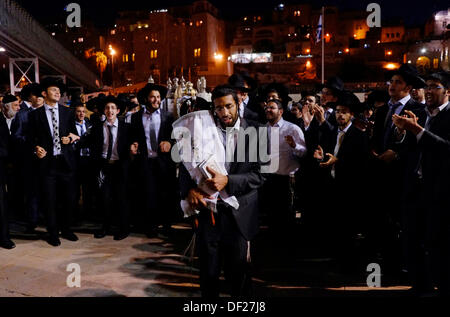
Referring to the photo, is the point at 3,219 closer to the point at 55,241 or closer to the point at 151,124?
the point at 55,241

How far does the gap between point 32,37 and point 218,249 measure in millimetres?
17560

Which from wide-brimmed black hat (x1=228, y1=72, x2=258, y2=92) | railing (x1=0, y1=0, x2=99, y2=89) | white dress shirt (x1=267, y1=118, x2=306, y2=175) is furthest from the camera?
railing (x1=0, y1=0, x2=99, y2=89)

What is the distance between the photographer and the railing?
1359 centimetres

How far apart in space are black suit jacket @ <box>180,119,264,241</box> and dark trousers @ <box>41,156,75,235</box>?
3.24m

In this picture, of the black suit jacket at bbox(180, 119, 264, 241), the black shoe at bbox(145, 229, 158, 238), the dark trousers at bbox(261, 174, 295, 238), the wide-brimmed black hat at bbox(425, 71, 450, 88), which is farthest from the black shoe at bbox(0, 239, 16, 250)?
the wide-brimmed black hat at bbox(425, 71, 450, 88)

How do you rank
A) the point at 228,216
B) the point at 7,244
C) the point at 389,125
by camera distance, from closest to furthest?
the point at 228,216
the point at 389,125
the point at 7,244

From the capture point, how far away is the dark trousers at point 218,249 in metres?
3.23

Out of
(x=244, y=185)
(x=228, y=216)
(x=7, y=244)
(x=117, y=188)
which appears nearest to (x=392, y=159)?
(x=244, y=185)

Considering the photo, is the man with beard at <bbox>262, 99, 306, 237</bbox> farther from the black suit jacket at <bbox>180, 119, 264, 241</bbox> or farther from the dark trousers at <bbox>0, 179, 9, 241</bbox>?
the dark trousers at <bbox>0, 179, 9, 241</bbox>

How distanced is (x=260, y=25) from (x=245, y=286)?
73.3 m

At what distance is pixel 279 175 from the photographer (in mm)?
5648

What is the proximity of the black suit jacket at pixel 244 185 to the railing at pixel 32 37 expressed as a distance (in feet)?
42.2

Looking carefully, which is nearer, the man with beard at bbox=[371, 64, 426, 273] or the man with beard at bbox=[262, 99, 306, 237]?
the man with beard at bbox=[371, 64, 426, 273]

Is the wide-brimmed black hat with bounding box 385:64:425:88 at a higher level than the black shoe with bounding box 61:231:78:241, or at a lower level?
higher
